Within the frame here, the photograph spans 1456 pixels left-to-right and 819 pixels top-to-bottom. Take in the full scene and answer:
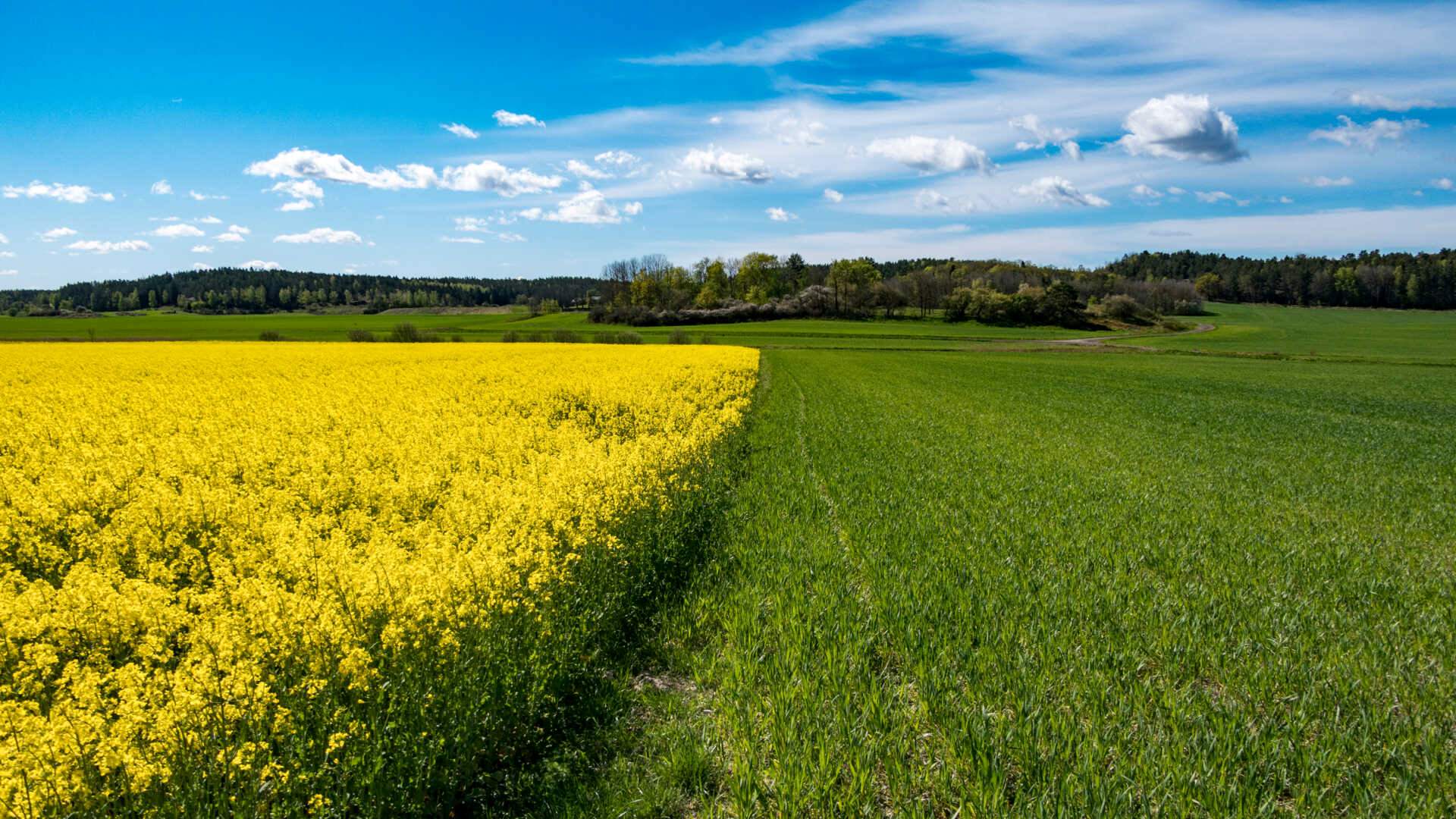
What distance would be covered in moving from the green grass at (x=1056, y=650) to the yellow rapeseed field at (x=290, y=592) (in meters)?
1.15

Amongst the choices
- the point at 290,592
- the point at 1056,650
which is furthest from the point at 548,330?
the point at 1056,650

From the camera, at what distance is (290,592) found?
6.23 metres

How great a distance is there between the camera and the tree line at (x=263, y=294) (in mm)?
133125

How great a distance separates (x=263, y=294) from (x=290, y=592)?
157847 mm

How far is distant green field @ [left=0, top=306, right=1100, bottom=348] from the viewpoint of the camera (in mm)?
68688

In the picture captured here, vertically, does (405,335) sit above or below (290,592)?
above

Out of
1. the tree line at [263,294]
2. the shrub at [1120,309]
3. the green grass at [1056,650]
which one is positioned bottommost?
the green grass at [1056,650]

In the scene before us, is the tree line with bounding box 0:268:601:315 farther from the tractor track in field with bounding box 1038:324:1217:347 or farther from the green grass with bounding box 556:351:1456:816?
the green grass with bounding box 556:351:1456:816

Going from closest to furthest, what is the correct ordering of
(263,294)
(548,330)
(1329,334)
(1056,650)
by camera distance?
1. (1056,650)
2. (548,330)
3. (1329,334)
4. (263,294)

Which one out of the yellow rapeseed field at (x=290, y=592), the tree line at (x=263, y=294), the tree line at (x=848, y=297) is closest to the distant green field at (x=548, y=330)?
the tree line at (x=848, y=297)

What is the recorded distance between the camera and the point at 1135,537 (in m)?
9.30

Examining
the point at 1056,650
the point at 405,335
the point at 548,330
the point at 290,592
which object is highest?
the point at 548,330

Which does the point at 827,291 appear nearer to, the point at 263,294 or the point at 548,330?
the point at 548,330

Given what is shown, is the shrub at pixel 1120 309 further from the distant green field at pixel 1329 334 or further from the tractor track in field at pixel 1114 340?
→ the distant green field at pixel 1329 334
